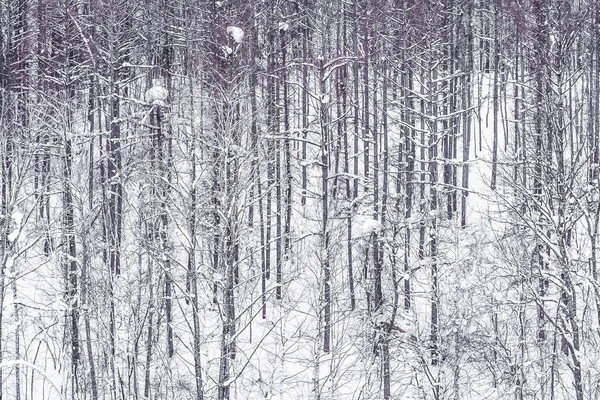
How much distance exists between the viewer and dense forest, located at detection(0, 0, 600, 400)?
16.0 m

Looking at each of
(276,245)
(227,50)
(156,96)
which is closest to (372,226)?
(276,245)

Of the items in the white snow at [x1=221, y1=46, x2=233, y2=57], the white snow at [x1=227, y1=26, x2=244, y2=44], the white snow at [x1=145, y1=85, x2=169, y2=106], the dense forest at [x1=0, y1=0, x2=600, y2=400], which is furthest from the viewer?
the white snow at [x1=145, y1=85, x2=169, y2=106]

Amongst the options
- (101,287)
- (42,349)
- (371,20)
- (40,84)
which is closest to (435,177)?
(371,20)

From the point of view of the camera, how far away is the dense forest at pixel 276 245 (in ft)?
52.5

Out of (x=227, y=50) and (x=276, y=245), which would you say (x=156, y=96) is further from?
(x=276, y=245)

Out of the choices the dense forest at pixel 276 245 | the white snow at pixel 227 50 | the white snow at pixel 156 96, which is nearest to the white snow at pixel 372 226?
the dense forest at pixel 276 245

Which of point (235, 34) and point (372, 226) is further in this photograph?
point (235, 34)

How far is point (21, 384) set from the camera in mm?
20641

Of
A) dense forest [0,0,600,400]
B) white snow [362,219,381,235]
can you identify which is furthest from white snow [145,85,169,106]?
white snow [362,219,381,235]

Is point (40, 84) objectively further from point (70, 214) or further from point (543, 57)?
point (543, 57)

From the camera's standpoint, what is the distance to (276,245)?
2778 centimetres

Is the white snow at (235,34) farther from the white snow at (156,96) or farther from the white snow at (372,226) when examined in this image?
the white snow at (372,226)

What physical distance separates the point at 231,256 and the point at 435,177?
978 cm

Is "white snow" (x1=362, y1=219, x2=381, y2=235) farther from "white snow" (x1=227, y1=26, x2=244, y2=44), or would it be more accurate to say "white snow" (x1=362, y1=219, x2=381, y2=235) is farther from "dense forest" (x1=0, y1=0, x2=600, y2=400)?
"white snow" (x1=227, y1=26, x2=244, y2=44)
